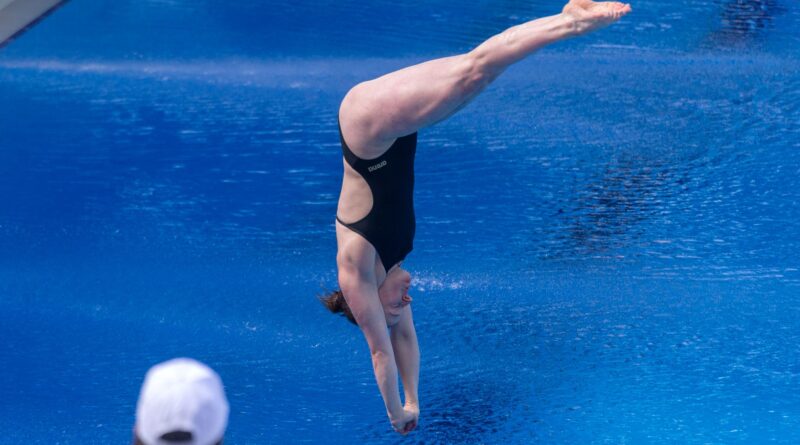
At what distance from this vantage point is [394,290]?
2457 mm

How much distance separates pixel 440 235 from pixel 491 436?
2.51ft

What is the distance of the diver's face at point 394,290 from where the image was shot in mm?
2449

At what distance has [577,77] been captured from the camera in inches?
142

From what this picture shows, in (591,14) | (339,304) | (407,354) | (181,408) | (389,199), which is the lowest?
(407,354)

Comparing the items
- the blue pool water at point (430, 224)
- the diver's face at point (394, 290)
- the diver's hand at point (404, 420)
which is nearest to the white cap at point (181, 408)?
the diver's face at point (394, 290)

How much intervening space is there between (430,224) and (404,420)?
3.13ft

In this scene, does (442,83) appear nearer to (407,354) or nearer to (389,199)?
(389,199)

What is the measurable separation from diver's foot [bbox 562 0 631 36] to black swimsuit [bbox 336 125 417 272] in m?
0.55

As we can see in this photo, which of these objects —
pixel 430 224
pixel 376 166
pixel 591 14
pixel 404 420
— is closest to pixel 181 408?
pixel 591 14

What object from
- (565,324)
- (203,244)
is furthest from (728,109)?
(203,244)


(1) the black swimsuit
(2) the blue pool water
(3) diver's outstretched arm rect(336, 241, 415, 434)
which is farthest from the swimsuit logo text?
(2) the blue pool water

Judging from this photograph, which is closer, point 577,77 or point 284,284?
point 284,284

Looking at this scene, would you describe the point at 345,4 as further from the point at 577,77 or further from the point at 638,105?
the point at 638,105

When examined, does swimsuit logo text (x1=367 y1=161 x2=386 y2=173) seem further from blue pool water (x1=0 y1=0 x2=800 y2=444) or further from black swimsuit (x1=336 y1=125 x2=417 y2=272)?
blue pool water (x1=0 y1=0 x2=800 y2=444)
